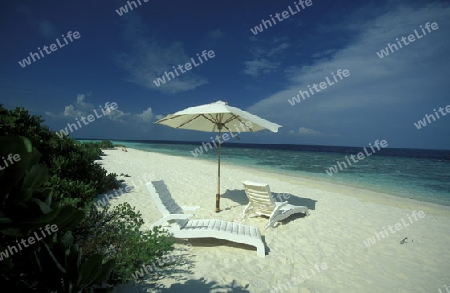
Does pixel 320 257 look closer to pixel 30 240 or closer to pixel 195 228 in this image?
pixel 195 228

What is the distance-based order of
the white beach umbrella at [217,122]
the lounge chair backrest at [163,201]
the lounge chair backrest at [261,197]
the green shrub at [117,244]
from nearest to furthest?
the green shrub at [117,244]
the lounge chair backrest at [163,201]
the lounge chair backrest at [261,197]
the white beach umbrella at [217,122]

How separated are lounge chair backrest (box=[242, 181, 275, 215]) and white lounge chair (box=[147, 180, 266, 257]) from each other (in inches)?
48.9

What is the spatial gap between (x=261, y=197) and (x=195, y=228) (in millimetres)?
2042

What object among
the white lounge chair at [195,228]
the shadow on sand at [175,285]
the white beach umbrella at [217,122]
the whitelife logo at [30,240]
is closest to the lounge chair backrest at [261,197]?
the white beach umbrella at [217,122]

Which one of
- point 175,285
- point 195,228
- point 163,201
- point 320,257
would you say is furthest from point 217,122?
point 175,285

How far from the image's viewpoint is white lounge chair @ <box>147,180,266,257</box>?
433 centimetres

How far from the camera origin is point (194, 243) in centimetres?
459

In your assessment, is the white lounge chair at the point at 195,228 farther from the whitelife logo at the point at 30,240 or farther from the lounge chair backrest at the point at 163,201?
the whitelife logo at the point at 30,240

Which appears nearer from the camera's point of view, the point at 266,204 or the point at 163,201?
the point at 163,201

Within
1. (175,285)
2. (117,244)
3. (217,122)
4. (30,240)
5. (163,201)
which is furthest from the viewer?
(217,122)

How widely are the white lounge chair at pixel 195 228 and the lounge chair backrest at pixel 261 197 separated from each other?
48.9 inches

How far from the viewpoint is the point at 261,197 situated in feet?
19.6

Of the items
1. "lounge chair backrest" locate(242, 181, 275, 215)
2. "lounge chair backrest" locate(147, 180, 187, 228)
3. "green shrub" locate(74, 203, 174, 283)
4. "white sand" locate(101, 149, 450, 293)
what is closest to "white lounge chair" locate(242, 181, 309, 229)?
"lounge chair backrest" locate(242, 181, 275, 215)

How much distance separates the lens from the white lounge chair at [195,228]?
4328mm
